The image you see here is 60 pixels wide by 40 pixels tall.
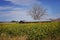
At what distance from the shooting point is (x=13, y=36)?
11125 mm

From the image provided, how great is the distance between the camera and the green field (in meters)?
10.9

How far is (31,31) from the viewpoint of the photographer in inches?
435

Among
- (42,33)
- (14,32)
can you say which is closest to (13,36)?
(14,32)

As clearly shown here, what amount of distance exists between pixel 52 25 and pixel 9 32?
2.21 metres

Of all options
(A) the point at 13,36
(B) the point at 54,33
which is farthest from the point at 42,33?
(A) the point at 13,36

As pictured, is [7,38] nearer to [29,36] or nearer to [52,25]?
[29,36]

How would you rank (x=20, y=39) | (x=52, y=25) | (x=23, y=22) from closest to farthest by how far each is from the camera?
(x=20, y=39)
(x=52, y=25)
(x=23, y=22)

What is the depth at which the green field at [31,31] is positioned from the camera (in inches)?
429

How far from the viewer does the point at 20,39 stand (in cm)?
1066

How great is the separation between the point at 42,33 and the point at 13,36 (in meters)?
1.45

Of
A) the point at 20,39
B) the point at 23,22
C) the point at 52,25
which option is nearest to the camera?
the point at 20,39

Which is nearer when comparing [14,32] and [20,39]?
[20,39]

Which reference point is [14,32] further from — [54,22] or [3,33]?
[54,22]

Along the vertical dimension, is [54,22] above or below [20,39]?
above
